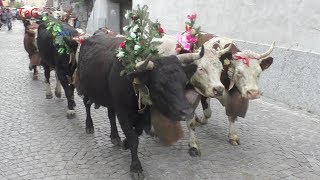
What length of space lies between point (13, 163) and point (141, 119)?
1757 millimetres

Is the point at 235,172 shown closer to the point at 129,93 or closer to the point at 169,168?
the point at 169,168

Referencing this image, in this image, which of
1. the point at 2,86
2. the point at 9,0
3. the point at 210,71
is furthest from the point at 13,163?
the point at 9,0

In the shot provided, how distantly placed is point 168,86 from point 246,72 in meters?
1.55

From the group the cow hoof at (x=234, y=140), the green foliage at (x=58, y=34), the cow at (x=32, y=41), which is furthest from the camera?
the cow at (x=32, y=41)

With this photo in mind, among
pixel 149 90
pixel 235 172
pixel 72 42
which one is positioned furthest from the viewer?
pixel 72 42

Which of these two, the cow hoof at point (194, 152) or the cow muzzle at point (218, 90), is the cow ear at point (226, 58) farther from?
the cow hoof at point (194, 152)

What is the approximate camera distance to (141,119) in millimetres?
4699

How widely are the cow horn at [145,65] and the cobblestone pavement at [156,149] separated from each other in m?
1.42

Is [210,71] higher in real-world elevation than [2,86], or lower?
higher

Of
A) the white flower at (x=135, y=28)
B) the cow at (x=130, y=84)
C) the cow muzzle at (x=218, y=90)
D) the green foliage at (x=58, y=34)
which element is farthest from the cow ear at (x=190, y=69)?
the green foliage at (x=58, y=34)

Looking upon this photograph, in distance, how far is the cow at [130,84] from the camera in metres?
4.03

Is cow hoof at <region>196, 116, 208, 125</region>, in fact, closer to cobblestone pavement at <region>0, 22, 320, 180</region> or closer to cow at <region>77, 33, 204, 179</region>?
Result: cobblestone pavement at <region>0, 22, 320, 180</region>

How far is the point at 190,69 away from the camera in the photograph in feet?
14.4

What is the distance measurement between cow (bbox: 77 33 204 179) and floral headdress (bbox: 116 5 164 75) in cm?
18
